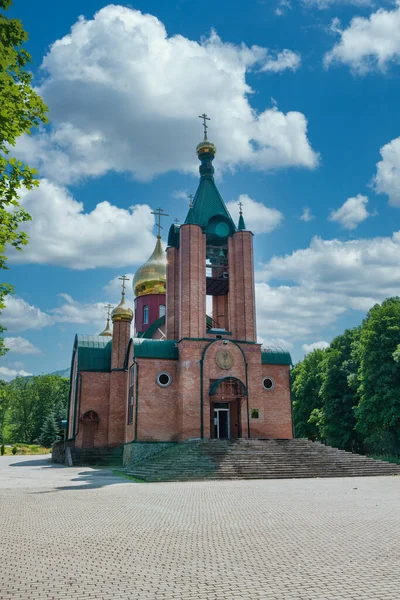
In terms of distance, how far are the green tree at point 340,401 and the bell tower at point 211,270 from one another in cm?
1107

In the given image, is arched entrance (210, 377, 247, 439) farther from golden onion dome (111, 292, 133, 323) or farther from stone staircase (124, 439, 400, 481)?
golden onion dome (111, 292, 133, 323)

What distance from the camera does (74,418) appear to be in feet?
100

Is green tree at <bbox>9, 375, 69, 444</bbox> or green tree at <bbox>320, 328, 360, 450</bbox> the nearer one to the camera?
green tree at <bbox>320, 328, 360, 450</bbox>

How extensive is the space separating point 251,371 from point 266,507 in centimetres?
1511

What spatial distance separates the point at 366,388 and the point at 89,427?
16.3m

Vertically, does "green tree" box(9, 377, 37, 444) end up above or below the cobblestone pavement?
above

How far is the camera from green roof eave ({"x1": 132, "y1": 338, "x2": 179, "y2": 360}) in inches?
953

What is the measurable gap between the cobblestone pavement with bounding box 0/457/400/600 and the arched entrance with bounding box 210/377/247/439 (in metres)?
12.6

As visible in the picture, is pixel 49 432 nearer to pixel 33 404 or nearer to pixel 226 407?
pixel 33 404

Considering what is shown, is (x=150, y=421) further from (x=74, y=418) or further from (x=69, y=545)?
(x=69, y=545)

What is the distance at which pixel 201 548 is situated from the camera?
6.12 m

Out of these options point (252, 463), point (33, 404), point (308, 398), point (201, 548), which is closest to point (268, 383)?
point (252, 463)

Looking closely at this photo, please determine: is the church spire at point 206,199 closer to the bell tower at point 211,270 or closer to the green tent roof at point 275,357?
the bell tower at point 211,270

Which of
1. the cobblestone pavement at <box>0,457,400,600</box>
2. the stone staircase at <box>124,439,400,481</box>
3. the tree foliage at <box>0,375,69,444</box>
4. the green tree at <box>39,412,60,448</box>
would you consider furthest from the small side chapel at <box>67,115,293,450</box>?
the tree foliage at <box>0,375,69,444</box>
